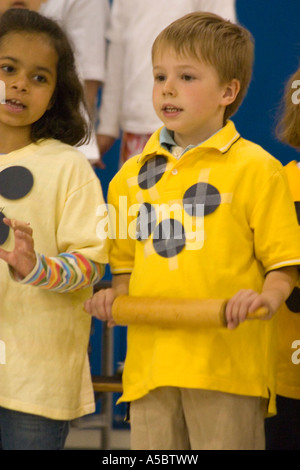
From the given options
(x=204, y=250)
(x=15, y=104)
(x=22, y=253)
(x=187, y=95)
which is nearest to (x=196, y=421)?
(x=204, y=250)

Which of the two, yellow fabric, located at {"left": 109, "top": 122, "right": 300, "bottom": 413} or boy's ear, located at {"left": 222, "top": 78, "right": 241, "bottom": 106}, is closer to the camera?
yellow fabric, located at {"left": 109, "top": 122, "right": 300, "bottom": 413}

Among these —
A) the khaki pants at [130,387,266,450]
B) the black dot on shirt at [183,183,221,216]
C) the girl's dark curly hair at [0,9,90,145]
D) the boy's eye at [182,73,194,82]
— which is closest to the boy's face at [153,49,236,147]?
the boy's eye at [182,73,194,82]

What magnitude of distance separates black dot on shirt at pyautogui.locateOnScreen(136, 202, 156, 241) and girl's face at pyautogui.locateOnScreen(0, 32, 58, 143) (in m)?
0.31

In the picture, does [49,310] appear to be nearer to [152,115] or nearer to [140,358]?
[140,358]

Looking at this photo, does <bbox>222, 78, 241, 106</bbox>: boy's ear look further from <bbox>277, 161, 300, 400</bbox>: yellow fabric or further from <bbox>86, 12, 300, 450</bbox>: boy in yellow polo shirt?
<bbox>277, 161, 300, 400</bbox>: yellow fabric

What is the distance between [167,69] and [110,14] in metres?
0.50

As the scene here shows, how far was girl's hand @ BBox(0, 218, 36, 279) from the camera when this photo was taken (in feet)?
4.46

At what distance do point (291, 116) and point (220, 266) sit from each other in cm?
53

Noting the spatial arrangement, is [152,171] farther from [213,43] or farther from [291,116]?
[291,116]

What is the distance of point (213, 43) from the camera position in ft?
4.81

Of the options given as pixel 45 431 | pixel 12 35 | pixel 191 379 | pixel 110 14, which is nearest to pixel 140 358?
pixel 191 379

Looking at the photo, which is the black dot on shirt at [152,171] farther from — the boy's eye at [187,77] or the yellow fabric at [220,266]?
the boy's eye at [187,77]

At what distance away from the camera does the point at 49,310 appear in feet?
4.88

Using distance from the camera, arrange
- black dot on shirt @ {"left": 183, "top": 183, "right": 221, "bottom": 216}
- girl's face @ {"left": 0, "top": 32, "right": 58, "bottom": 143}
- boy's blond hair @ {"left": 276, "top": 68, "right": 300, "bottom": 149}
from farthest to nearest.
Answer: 1. boy's blond hair @ {"left": 276, "top": 68, "right": 300, "bottom": 149}
2. girl's face @ {"left": 0, "top": 32, "right": 58, "bottom": 143}
3. black dot on shirt @ {"left": 183, "top": 183, "right": 221, "bottom": 216}
